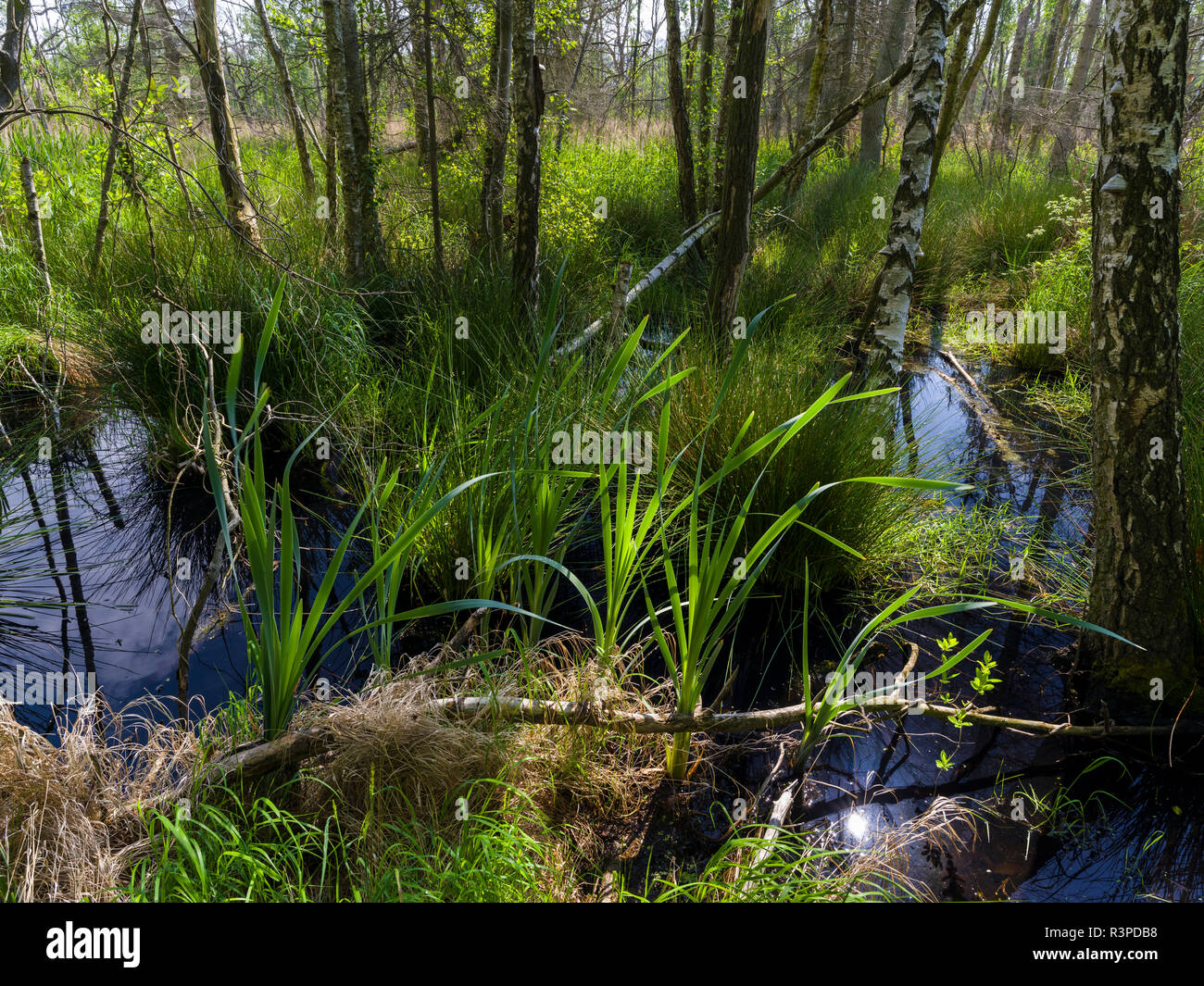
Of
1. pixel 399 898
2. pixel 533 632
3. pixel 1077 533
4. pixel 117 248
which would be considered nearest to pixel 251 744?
pixel 399 898

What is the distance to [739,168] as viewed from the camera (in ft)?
12.6

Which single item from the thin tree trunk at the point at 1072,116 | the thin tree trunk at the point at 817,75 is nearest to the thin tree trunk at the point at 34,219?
the thin tree trunk at the point at 817,75

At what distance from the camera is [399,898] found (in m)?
1.37

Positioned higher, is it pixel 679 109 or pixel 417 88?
pixel 679 109

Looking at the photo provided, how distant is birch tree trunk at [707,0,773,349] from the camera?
141 inches

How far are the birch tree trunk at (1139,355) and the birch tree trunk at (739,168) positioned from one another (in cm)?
193

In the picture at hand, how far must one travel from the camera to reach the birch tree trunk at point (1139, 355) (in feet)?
5.92

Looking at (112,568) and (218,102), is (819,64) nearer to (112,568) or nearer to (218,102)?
(218,102)
